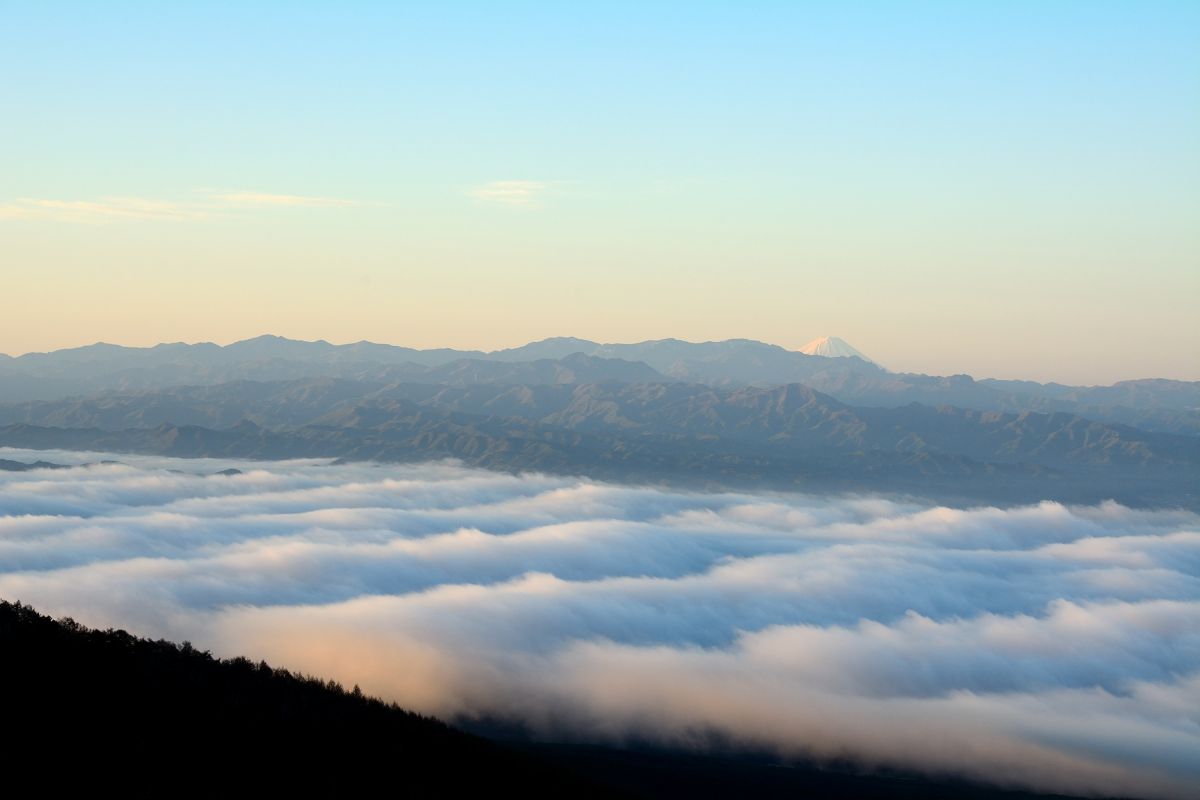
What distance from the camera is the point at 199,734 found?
50938 millimetres

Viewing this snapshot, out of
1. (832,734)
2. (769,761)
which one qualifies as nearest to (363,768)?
(769,761)

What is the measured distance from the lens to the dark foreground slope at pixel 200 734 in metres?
42.7

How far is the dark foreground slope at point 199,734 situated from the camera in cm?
4275

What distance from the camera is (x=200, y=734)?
51.0 m

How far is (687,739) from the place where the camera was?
188 meters

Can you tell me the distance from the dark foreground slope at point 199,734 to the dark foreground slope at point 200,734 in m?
0.10

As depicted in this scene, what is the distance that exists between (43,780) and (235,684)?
25457 millimetres

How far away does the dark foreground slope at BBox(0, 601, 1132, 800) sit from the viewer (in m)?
42.7

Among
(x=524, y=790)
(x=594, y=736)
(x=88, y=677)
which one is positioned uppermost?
(x=88, y=677)

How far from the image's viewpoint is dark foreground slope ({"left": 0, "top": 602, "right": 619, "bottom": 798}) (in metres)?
42.8

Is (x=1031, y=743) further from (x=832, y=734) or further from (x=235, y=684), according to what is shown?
(x=235, y=684)

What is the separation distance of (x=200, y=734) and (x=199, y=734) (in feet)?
0.22

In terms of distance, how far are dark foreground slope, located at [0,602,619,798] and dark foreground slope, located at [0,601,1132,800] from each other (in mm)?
97

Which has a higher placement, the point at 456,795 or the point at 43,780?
the point at 43,780
